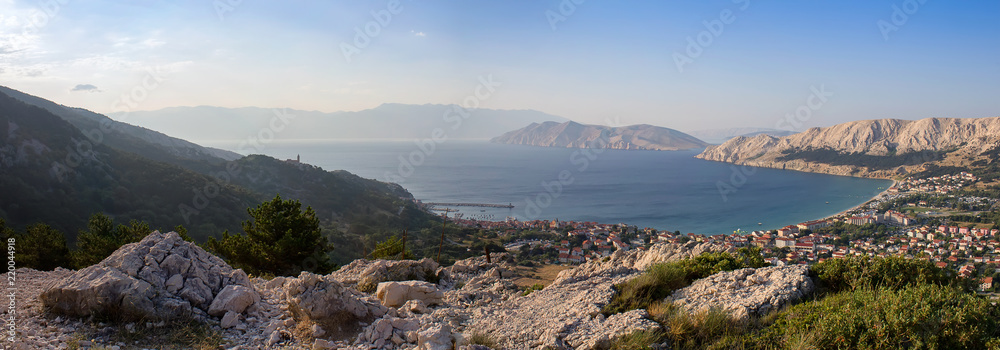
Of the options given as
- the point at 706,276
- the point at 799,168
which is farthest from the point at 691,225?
the point at 799,168

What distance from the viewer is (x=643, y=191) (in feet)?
277

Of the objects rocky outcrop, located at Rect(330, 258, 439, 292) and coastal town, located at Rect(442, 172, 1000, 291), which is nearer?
rocky outcrop, located at Rect(330, 258, 439, 292)

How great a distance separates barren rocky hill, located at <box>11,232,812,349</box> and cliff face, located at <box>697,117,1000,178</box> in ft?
396

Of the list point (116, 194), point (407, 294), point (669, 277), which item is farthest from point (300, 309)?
point (116, 194)

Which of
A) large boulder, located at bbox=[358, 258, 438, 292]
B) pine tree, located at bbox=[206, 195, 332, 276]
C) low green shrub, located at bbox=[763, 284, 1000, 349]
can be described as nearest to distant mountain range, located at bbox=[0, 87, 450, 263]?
pine tree, located at bbox=[206, 195, 332, 276]

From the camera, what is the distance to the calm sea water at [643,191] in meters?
61.8

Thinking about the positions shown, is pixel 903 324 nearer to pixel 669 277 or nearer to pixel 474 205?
pixel 669 277

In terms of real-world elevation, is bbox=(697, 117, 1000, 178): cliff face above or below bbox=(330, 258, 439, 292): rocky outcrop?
above

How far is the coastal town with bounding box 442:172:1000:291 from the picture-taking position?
2873 centimetres

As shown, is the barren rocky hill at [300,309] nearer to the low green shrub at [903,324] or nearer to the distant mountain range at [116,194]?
the low green shrub at [903,324]

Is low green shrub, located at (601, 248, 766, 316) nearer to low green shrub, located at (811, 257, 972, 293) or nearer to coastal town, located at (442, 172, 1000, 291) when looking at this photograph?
low green shrub, located at (811, 257, 972, 293)

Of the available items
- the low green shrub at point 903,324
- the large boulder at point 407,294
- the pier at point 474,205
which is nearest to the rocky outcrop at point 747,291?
the low green shrub at point 903,324

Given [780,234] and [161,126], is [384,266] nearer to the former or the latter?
[780,234]

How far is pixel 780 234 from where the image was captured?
40156mm
